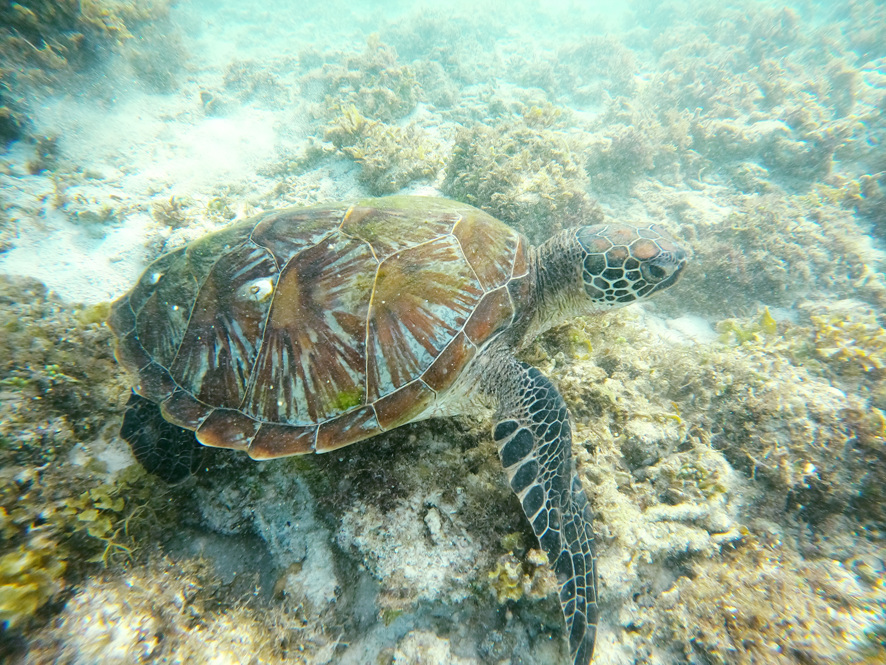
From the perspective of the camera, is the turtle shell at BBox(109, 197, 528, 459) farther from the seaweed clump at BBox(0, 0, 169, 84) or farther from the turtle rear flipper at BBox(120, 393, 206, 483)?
the seaweed clump at BBox(0, 0, 169, 84)

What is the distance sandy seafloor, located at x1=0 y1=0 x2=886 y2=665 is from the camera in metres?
1.57

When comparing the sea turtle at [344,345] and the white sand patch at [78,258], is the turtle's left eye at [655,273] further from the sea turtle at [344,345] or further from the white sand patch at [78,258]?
the white sand patch at [78,258]

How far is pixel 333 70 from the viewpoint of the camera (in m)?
9.10

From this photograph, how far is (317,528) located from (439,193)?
13.9 feet

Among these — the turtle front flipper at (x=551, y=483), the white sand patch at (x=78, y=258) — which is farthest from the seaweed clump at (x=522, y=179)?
the white sand patch at (x=78, y=258)

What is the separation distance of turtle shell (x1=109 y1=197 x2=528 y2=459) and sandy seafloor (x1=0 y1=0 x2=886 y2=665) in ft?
1.11

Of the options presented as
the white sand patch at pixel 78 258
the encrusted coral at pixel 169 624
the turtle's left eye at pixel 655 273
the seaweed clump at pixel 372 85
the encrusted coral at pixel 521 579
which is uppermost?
the seaweed clump at pixel 372 85

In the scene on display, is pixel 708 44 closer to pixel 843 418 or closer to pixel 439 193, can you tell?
pixel 439 193

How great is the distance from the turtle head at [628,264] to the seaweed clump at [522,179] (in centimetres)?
165

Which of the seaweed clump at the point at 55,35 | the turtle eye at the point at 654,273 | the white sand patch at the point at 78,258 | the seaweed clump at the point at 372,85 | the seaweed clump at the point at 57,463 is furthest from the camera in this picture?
the seaweed clump at the point at 372,85

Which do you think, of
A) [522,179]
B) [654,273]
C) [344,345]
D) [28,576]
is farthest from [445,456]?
[522,179]

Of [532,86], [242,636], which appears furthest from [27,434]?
[532,86]

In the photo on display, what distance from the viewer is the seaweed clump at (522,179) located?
4109 mm

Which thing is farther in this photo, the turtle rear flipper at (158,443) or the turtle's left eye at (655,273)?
the turtle's left eye at (655,273)
